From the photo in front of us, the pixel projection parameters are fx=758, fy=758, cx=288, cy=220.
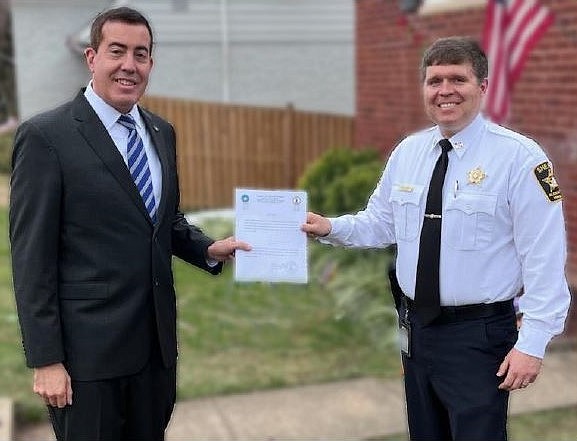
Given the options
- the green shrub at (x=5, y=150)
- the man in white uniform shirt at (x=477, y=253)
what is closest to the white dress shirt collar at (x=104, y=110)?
the man in white uniform shirt at (x=477, y=253)

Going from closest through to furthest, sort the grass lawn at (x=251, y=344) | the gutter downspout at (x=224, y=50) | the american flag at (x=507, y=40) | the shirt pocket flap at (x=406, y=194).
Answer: the shirt pocket flap at (x=406, y=194) → the grass lawn at (x=251, y=344) → the american flag at (x=507, y=40) → the gutter downspout at (x=224, y=50)

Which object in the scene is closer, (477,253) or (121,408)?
(477,253)

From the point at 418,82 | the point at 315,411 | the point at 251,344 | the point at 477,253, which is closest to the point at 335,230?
the point at 477,253

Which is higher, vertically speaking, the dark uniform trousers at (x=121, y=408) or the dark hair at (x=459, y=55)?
the dark hair at (x=459, y=55)

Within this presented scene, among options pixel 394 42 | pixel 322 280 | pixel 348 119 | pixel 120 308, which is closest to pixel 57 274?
pixel 120 308

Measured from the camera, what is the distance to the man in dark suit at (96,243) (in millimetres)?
2664

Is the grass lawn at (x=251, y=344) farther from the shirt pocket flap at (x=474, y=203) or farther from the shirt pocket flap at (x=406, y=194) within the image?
the shirt pocket flap at (x=474, y=203)

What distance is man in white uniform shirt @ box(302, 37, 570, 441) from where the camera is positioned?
106 inches

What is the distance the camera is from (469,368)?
9.27ft

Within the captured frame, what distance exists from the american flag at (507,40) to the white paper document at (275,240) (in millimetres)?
3769

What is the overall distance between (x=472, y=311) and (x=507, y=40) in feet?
13.7

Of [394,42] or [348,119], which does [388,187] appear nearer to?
[394,42]

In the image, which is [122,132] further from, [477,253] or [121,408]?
[477,253]

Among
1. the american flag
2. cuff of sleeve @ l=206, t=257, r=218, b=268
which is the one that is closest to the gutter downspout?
the american flag
